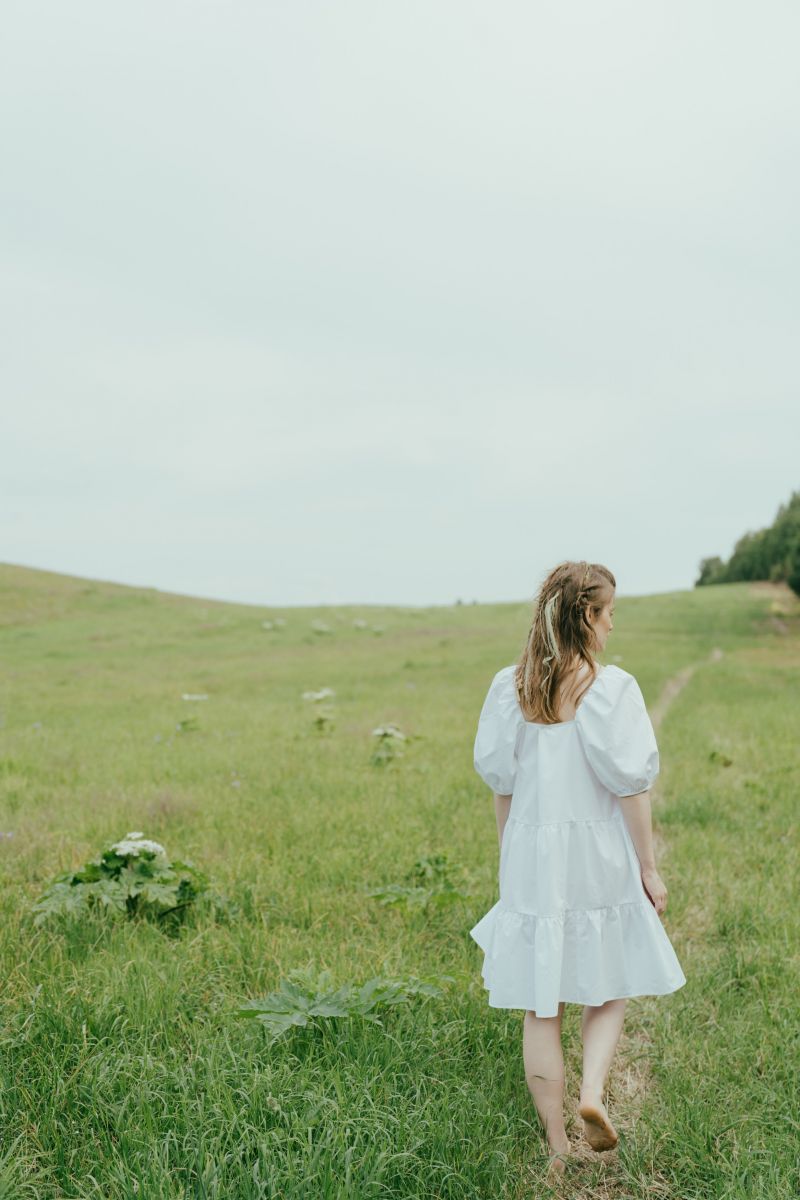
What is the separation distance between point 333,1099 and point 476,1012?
1.04m

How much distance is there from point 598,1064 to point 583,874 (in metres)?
0.73

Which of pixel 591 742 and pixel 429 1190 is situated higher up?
pixel 591 742

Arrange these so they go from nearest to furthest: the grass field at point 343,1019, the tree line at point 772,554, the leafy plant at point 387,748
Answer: the grass field at point 343,1019 < the leafy plant at point 387,748 < the tree line at point 772,554

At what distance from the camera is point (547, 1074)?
11.8 ft

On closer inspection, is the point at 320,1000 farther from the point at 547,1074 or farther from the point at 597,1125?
the point at 597,1125

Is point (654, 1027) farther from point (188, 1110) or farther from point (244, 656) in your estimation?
point (244, 656)

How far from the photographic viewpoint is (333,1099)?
136 inches

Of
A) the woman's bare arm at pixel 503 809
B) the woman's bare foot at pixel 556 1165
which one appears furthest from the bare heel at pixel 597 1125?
the woman's bare arm at pixel 503 809

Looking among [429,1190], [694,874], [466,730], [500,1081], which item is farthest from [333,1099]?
[466,730]

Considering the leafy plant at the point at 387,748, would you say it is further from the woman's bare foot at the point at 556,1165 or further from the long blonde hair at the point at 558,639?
the woman's bare foot at the point at 556,1165

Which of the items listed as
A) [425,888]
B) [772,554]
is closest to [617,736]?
[425,888]

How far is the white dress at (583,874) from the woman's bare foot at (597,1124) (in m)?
0.38

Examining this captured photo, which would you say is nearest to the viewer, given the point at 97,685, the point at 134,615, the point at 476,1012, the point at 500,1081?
the point at 500,1081

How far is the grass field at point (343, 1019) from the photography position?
3252 mm
